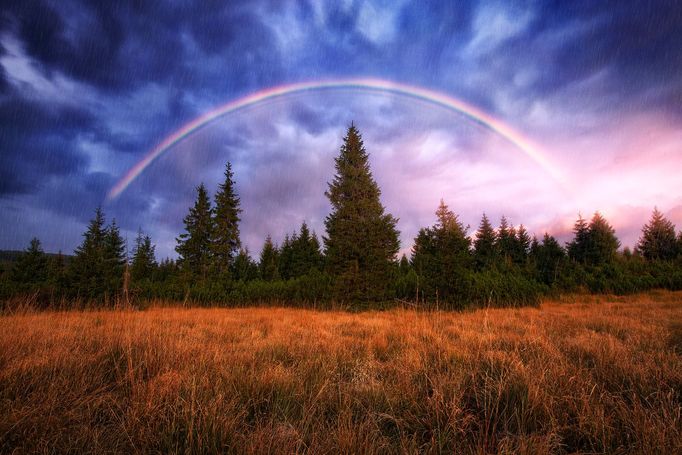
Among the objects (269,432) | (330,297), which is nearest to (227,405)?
(269,432)

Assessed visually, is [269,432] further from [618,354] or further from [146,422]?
[618,354]

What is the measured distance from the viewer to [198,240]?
99.7 ft

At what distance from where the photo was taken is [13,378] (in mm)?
2439

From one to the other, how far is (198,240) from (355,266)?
23016 millimetres

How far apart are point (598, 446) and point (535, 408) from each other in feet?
1.25

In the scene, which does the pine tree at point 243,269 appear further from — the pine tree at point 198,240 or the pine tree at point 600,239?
the pine tree at point 600,239

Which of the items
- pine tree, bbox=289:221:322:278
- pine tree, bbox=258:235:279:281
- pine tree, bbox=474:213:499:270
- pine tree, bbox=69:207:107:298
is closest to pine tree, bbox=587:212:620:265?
pine tree, bbox=474:213:499:270

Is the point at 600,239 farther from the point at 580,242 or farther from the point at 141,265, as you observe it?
the point at 141,265

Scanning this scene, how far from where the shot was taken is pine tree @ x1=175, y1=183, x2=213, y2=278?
29703mm

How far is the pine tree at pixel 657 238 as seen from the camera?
4197cm

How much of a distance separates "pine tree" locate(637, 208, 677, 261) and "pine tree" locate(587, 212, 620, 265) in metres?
5.99

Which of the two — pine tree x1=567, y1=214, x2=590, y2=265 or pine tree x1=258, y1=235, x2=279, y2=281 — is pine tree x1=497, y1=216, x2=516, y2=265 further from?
pine tree x1=258, y1=235, x2=279, y2=281

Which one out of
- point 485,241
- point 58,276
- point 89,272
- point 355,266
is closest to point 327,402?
point 355,266

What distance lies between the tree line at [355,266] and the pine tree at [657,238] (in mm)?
157
